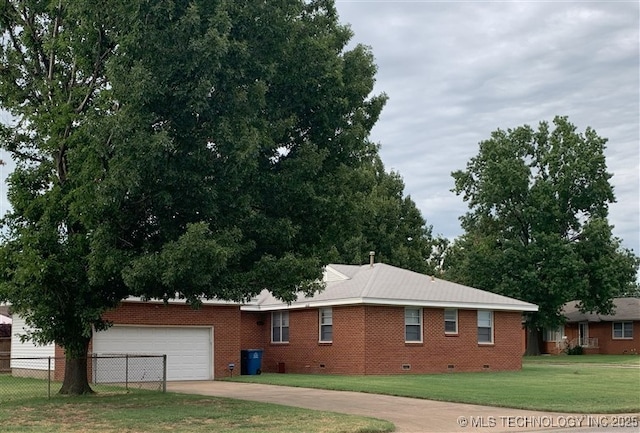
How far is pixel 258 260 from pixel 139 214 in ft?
9.56

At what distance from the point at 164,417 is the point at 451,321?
2092cm

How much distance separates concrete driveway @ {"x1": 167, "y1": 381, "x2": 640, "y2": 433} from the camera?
15.7m

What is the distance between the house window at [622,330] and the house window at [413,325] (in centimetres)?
3417

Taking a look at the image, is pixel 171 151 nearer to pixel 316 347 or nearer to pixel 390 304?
pixel 390 304

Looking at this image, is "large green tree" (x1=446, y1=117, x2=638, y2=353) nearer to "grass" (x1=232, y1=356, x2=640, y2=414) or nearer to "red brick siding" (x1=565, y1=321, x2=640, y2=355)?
"red brick siding" (x1=565, y1=321, x2=640, y2=355)

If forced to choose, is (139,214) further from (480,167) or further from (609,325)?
(609,325)

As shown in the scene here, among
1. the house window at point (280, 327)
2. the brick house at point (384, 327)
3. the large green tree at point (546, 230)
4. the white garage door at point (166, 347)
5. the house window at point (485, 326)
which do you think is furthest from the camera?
the large green tree at point (546, 230)

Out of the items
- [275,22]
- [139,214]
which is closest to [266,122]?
[275,22]

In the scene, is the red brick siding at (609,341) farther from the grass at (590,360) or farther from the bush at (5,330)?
the bush at (5,330)

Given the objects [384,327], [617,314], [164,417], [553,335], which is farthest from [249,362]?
[553,335]

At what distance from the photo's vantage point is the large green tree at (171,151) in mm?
16047

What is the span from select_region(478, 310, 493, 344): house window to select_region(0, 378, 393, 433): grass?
18.6 meters

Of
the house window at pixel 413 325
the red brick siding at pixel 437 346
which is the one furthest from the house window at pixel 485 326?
the house window at pixel 413 325

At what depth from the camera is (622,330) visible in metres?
63.0
